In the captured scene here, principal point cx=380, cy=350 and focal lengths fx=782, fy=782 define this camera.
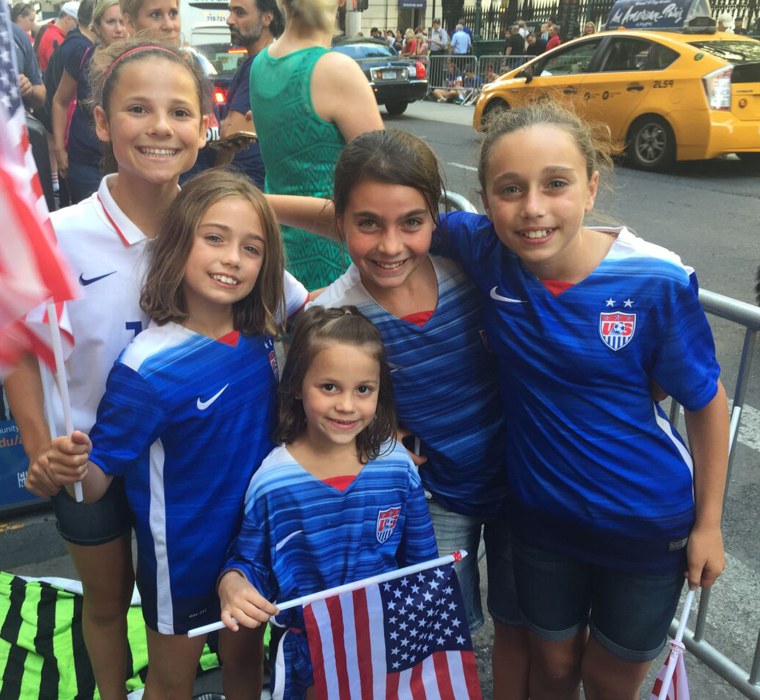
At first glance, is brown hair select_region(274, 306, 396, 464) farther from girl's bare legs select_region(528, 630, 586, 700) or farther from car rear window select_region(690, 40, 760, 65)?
car rear window select_region(690, 40, 760, 65)

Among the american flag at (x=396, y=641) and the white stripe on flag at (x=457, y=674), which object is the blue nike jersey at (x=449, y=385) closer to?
the american flag at (x=396, y=641)

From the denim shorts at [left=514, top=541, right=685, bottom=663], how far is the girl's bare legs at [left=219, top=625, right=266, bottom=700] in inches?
28.4

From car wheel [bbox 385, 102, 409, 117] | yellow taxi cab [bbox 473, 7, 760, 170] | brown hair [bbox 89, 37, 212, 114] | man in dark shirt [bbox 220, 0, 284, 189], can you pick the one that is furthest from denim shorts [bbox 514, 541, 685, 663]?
car wheel [bbox 385, 102, 409, 117]

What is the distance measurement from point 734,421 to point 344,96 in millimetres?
1510

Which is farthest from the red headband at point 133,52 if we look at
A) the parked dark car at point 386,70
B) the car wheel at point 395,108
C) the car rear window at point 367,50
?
the car wheel at point 395,108

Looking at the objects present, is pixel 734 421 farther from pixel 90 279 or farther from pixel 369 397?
pixel 90 279

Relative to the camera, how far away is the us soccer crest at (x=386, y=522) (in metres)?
1.90

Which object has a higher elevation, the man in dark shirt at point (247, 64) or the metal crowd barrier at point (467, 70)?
the man in dark shirt at point (247, 64)

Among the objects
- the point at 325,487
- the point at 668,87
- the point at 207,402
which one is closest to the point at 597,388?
the point at 325,487

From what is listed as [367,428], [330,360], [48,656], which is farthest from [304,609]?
[48,656]

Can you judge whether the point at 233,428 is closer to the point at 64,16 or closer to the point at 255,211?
the point at 255,211

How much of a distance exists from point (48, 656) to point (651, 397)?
6.79 ft

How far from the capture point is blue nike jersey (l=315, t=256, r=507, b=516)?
77.0 inches

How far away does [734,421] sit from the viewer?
7.54 ft
